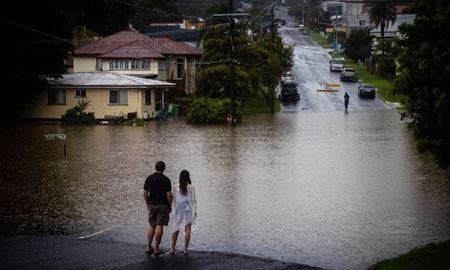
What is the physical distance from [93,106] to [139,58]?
7056 millimetres

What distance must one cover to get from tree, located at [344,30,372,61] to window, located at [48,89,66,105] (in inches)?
2162

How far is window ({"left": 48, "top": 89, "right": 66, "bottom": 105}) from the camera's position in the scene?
52.0 m

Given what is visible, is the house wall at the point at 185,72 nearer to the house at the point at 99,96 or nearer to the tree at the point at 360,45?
the house at the point at 99,96

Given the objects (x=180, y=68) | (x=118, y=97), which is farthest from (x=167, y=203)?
(x=180, y=68)

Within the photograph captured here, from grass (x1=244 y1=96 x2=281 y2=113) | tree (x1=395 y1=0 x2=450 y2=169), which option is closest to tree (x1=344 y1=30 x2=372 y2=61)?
grass (x1=244 y1=96 x2=281 y2=113)

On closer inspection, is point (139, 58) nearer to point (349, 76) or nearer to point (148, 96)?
point (148, 96)

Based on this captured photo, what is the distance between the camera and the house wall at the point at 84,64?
58747 millimetres

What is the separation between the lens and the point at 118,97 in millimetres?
51281

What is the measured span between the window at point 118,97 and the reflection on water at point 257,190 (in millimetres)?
10653

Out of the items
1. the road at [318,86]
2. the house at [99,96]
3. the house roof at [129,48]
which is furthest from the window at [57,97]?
the road at [318,86]

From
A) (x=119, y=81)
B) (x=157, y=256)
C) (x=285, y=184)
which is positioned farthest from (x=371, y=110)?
(x=157, y=256)

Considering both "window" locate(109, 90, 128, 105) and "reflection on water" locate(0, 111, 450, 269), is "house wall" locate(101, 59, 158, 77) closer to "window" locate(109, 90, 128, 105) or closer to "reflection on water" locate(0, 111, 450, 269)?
"window" locate(109, 90, 128, 105)

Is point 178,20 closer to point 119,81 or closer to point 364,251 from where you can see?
point 119,81

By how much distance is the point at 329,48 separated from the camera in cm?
Result: 12112
